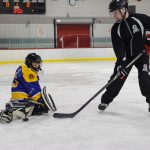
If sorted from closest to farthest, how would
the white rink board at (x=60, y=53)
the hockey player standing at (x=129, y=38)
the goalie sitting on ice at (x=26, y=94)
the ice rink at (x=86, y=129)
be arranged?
the ice rink at (x=86, y=129) → the goalie sitting on ice at (x=26, y=94) → the hockey player standing at (x=129, y=38) → the white rink board at (x=60, y=53)

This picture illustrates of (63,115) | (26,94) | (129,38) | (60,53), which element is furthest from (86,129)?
(60,53)

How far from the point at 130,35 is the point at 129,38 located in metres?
0.03

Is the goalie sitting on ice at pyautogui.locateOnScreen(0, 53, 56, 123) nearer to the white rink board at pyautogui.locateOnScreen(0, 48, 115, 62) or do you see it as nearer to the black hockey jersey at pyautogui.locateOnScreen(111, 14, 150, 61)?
the black hockey jersey at pyautogui.locateOnScreen(111, 14, 150, 61)

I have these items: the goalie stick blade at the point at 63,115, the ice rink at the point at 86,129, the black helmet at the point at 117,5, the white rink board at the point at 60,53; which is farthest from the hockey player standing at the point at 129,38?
the white rink board at the point at 60,53

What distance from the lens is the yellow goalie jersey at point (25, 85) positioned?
2.54 m

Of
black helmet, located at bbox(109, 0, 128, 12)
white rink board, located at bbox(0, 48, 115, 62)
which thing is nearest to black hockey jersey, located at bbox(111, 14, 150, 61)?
black helmet, located at bbox(109, 0, 128, 12)

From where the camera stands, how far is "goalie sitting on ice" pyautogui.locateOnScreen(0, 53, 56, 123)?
252 centimetres

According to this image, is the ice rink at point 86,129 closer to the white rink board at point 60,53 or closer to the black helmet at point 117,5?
the black helmet at point 117,5

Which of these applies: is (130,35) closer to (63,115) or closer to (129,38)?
(129,38)

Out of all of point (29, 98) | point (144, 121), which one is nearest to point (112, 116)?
point (144, 121)

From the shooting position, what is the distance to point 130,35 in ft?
8.75

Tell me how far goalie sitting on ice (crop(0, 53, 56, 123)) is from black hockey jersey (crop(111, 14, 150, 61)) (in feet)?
2.16

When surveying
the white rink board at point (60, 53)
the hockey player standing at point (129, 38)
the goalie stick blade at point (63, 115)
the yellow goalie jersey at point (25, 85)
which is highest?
the hockey player standing at point (129, 38)

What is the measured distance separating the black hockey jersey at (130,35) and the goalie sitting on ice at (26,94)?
66 centimetres
